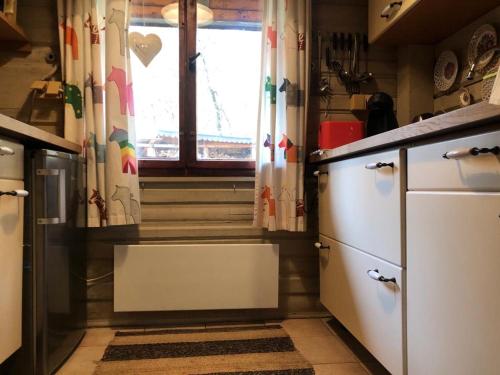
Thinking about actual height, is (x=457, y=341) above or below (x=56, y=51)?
below

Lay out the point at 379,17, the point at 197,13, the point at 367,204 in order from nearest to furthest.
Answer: the point at 367,204
the point at 379,17
the point at 197,13

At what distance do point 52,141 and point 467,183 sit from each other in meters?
1.42

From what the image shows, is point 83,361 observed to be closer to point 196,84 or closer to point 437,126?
point 196,84

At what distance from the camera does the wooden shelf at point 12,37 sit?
173cm

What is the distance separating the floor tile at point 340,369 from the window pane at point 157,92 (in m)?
1.27

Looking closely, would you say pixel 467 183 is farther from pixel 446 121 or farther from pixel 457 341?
pixel 457 341

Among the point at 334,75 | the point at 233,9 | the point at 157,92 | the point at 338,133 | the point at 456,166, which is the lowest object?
the point at 456,166

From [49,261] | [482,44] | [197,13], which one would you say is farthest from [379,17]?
[49,261]

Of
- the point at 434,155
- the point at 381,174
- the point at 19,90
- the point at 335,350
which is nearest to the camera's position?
the point at 434,155

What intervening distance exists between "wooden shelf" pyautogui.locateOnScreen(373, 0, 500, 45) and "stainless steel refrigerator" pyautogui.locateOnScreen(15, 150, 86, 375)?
164 centimetres

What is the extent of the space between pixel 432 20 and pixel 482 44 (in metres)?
0.24

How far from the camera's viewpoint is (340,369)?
59.6 inches

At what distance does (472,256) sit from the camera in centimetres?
84

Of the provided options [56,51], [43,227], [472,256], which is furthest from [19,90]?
[472,256]
